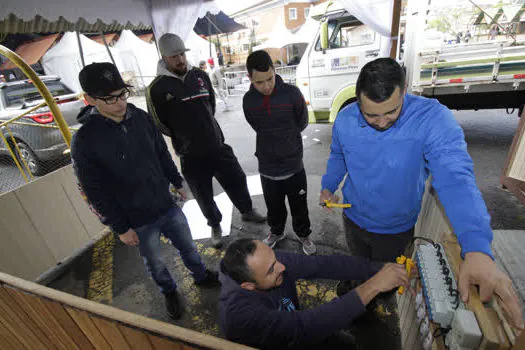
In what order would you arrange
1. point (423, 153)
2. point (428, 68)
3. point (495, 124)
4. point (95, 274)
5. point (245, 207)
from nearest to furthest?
point (423, 153), point (95, 274), point (245, 207), point (428, 68), point (495, 124)

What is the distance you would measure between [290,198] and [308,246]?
63 centimetres

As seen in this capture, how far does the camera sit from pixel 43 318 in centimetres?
143

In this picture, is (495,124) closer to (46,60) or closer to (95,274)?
(95,274)

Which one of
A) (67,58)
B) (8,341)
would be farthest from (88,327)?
(67,58)

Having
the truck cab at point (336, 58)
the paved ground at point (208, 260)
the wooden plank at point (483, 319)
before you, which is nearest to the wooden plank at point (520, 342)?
the wooden plank at point (483, 319)

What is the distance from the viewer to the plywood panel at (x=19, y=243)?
9.19 feet

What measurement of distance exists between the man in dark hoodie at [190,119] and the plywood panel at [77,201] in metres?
1.67

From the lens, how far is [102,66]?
1802 mm

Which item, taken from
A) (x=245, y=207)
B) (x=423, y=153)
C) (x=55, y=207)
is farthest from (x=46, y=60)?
(x=423, y=153)

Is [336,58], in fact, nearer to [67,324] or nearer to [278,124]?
[278,124]

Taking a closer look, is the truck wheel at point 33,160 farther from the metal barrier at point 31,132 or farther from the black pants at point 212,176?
the black pants at point 212,176

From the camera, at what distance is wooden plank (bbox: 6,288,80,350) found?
1.36 meters

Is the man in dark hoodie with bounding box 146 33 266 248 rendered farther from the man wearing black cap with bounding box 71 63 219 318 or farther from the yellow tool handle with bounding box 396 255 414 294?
the yellow tool handle with bounding box 396 255 414 294

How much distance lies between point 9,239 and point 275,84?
3.27 meters
